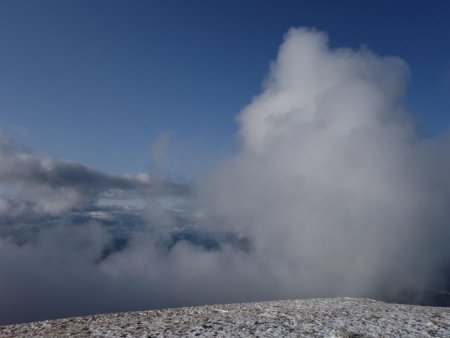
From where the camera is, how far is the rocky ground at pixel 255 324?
1942cm

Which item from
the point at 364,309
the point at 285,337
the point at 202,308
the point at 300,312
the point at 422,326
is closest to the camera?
the point at 285,337

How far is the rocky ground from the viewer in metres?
19.4

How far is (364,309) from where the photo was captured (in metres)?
27.7

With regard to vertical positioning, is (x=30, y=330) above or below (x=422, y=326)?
below

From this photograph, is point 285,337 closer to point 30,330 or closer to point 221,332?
point 221,332

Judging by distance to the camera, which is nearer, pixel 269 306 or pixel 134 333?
pixel 134 333

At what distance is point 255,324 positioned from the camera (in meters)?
21.4

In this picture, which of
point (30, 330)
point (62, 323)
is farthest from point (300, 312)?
point (30, 330)

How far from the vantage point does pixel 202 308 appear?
29500mm

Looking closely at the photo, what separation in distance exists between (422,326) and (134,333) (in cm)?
1793

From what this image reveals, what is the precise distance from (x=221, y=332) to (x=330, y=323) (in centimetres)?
753

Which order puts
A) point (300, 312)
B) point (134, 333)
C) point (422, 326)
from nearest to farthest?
point (134, 333)
point (422, 326)
point (300, 312)

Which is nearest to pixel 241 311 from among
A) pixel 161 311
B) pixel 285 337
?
pixel 161 311

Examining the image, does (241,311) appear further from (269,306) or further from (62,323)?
(62,323)
